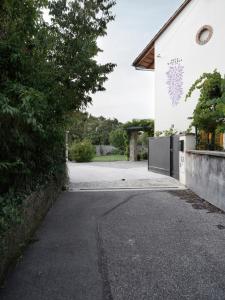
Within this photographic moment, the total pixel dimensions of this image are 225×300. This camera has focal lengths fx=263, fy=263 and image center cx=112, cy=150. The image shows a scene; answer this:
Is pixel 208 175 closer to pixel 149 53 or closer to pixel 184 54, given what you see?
pixel 184 54

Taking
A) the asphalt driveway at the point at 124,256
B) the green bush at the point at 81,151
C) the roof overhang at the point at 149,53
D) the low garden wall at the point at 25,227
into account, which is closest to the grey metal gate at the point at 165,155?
the asphalt driveway at the point at 124,256

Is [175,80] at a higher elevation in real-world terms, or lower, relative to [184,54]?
lower

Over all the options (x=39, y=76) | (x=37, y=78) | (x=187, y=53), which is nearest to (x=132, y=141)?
(x=187, y=53)

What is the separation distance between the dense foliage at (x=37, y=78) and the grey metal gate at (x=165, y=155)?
4.79 m

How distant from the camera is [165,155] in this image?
523 inches

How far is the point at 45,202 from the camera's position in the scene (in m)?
6.32

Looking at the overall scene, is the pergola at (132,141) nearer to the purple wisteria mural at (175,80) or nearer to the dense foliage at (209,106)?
the purple wisteria mural at (175,80)

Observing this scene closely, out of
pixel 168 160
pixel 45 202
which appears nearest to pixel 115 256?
pixel 45 202

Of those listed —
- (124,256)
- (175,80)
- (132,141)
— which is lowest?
(124,256)

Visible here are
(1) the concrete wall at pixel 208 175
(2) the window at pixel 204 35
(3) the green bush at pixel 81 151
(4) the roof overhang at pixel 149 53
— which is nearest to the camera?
(1) the concrete wall at pixel 208 175

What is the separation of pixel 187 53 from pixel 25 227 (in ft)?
40.5

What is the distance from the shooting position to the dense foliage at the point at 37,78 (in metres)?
3.36

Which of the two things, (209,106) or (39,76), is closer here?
(39,76)

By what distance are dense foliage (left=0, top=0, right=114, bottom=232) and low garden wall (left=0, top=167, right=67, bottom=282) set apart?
0.29 meters
